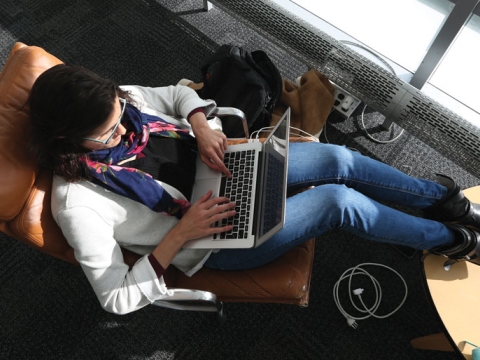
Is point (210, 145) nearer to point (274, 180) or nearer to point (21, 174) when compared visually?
point (274, 180)

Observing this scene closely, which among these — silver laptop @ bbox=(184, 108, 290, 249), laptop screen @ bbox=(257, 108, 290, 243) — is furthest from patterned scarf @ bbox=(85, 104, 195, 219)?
laptop screen @ bbox=(257, 108, 290, 243)

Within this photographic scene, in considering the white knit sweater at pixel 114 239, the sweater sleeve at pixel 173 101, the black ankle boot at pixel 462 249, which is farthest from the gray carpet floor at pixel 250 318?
the sweater sleeve at pixel 173 101

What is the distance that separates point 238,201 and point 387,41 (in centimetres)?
119

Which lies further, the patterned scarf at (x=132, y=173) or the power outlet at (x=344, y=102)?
the power outlet at (x=344, y=102)

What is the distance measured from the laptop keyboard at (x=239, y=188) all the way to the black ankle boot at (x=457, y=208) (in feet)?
2.21

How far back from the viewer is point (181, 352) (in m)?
1.54

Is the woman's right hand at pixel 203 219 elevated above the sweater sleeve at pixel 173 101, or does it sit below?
below

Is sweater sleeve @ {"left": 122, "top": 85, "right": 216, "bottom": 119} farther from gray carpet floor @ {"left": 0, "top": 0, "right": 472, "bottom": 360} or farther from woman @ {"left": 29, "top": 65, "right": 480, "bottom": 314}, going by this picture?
gray carpet floor @ {"left": 0, "top": 0, "right": 472, "bottom": 360}

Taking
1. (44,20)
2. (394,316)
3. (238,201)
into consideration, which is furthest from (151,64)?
(394,316)

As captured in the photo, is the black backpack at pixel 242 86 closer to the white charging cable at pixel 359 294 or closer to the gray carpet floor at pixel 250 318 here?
the gray carpet floor at pixel 250 318

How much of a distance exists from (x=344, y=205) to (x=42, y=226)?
2.81ft

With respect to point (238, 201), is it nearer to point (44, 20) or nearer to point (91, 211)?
point (91, 211)

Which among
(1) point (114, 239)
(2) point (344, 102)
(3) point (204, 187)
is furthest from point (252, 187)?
(2) point (344, 102)

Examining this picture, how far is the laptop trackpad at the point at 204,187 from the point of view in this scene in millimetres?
1251
